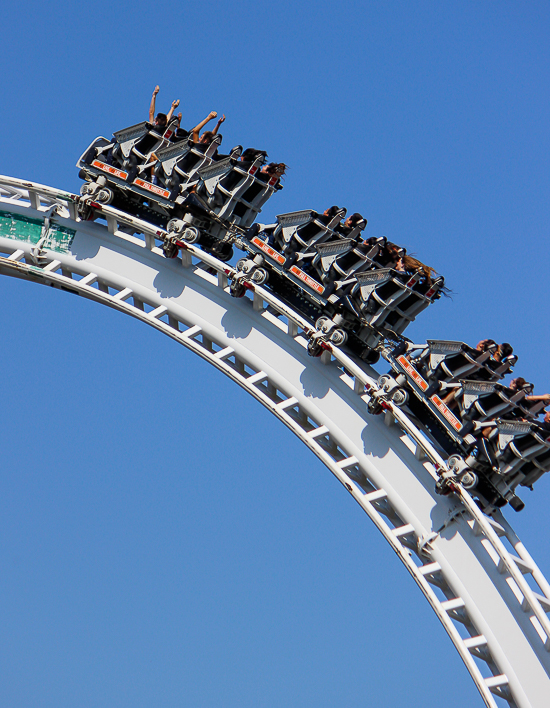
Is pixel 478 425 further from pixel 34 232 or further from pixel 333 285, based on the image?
pixel 34 232

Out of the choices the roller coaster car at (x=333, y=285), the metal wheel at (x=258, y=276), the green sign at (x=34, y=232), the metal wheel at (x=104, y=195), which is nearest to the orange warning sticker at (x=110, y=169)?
the metal wheel at (x=104, y=195)

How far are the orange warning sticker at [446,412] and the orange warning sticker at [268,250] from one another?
4.05 meters

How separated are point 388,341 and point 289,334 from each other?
6.32ft

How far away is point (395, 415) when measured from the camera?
51.1ft

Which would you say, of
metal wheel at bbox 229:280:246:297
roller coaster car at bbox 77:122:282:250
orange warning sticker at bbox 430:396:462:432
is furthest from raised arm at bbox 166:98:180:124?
orange warning sticker at bbox 430:396:462:432

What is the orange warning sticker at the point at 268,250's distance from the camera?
56.4ft

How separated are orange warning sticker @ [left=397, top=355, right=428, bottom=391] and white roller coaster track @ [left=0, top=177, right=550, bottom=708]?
69cm

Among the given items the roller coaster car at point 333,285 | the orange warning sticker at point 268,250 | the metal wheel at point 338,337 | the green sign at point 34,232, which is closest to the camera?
the metal wheel at point 338,337

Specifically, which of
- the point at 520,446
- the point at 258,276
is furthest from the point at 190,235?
the point at 520,446

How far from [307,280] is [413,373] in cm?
281

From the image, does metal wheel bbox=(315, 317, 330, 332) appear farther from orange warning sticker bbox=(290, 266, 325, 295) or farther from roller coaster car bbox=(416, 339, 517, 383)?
roller coaster car bbox=(416, 339, 517, 383)

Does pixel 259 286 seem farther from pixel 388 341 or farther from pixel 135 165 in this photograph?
pixel 135 165

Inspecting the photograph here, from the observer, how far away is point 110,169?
18438 mm

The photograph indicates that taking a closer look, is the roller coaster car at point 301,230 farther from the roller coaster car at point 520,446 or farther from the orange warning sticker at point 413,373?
the roller coaster car at point 520,446
